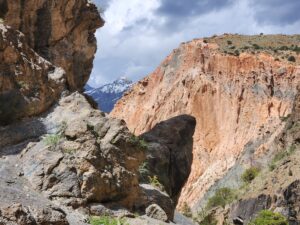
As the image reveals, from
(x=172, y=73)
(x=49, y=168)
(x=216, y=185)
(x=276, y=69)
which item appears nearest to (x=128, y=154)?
(x=49, y=168)

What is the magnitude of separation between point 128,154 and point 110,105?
4026 inches

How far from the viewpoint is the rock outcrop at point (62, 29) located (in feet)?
75.5

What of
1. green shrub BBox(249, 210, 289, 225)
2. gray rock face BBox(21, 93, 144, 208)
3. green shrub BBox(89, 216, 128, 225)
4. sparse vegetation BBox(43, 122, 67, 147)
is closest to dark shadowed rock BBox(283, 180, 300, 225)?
green shrub BBox(249, 210, 289, 225)

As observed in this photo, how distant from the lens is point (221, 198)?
72.4 meters

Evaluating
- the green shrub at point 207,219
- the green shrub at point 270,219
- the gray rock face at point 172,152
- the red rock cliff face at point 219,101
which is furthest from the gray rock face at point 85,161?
the red rock cliff face at point 219,101

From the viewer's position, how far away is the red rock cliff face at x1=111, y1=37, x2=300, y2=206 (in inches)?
3314

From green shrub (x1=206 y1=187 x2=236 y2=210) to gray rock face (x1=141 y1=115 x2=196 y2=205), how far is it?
39.4 metres

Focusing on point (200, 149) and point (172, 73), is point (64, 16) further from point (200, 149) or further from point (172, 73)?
point (172, 73)

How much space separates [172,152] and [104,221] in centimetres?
1582

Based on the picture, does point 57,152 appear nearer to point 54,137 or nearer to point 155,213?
point 54,137

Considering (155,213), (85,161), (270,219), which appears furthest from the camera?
(270,219)

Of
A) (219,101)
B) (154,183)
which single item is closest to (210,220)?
(219,101)

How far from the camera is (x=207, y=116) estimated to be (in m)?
92.1

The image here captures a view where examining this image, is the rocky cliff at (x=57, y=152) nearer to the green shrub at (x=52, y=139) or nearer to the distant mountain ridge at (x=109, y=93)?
the green shrub at (x=52, y=139)
